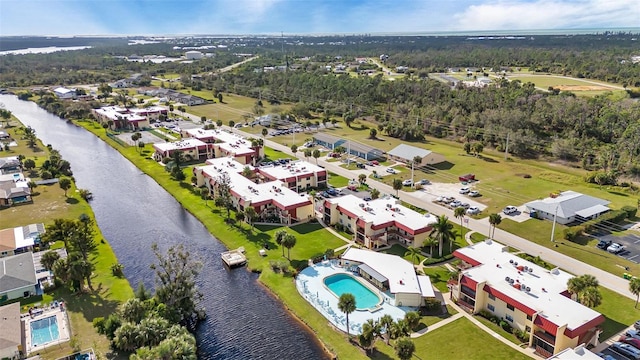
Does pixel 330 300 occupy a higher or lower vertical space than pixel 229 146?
lower

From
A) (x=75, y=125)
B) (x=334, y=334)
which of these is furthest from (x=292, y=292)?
(x=75, y=125)

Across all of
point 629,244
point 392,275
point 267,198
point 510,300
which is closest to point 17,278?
point 267,198

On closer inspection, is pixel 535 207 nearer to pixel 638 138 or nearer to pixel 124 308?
pixel 638 138

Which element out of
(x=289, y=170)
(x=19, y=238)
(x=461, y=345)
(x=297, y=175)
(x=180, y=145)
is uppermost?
(x=180, y=145)

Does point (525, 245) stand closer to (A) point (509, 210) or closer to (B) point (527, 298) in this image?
(A) point (509, 210)

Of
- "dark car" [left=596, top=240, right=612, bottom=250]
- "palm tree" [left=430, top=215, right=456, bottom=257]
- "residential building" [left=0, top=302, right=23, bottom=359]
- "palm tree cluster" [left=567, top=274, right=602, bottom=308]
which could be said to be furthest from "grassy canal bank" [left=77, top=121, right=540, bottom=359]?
"dark car" [left=596, top=240, right=612, bottom=250]

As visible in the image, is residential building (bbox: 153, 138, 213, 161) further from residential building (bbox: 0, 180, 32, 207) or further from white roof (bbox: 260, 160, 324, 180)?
residential building (bbox: 0, 180, 32, 207)
